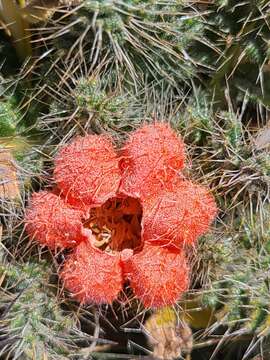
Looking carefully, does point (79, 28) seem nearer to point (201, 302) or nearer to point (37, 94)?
point (37, 94)

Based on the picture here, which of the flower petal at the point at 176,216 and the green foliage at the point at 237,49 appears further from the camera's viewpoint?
the green foliage at the point at 237,49

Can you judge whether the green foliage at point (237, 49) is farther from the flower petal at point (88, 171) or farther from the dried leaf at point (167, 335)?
the dried leaf at point (167, 335)

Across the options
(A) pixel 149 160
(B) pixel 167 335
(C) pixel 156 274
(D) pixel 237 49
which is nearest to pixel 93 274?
(C) pixel 156 274

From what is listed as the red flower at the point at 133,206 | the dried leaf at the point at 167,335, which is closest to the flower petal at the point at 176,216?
the red flower at the point at 133,206

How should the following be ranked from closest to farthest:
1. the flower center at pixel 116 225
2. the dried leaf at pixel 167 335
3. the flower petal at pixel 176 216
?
the flower petal at pixel 176 216
the flower center at pixel 116 225
the dried leaf at pixel 167 335

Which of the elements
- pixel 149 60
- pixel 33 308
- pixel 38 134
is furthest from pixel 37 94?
pixel 33 308

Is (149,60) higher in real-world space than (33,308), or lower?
higher
